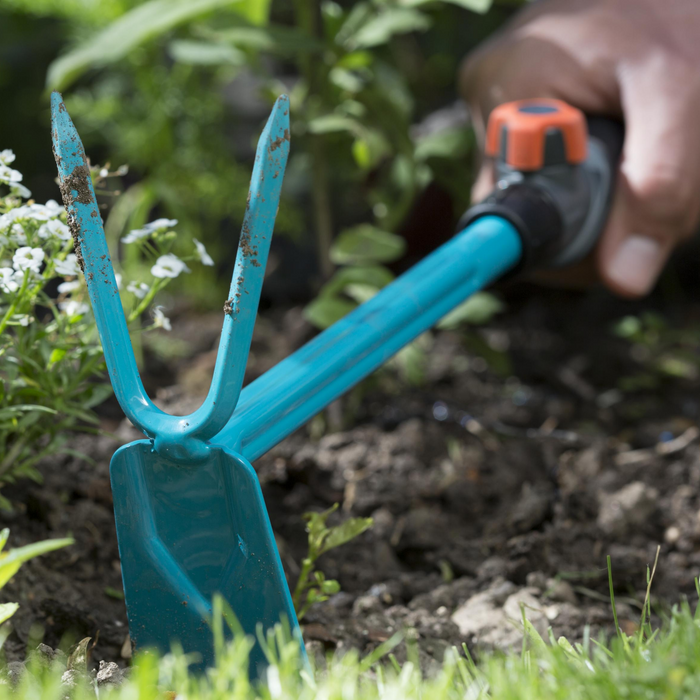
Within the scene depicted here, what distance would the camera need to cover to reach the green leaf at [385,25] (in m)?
1.17

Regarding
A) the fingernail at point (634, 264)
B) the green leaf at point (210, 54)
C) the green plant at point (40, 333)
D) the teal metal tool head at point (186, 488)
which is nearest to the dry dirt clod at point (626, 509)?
the fingernail at point (634, 264)

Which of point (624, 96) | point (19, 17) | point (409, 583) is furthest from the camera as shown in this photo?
→ point (19, 17)

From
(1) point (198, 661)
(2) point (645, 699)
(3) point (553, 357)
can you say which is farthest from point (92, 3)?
(2) point (645, 699)

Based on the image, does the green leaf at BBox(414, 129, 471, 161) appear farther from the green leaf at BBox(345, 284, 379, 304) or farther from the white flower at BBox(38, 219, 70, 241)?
the white flower at BBox(38, 219, 70, 241)

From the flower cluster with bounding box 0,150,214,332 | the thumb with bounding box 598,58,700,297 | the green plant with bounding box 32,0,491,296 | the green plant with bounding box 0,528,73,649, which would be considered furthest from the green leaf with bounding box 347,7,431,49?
the green plant with bounding box 0,528,73,649

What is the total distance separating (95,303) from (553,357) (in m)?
1.17

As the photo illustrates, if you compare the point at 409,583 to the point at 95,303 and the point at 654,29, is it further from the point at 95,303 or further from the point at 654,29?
the point at 654,29

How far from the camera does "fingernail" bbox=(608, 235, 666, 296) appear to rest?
3.85 feet

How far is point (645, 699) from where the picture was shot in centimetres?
50

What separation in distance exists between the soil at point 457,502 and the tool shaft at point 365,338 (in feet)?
0.67

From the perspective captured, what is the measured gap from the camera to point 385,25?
1182 mm

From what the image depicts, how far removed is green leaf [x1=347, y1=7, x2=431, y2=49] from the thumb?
349 mm

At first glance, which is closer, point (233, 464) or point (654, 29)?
point (233, 464)

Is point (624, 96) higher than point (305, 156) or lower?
higher
